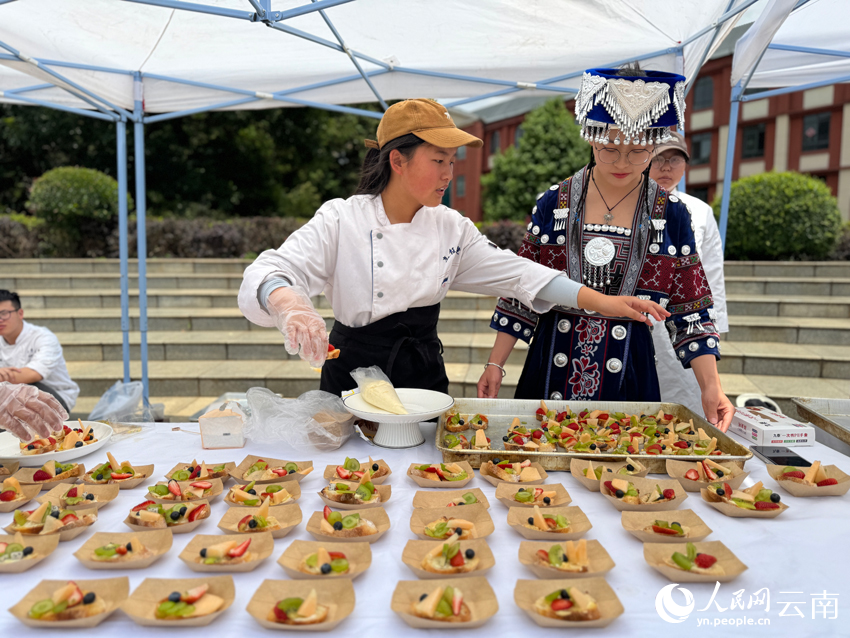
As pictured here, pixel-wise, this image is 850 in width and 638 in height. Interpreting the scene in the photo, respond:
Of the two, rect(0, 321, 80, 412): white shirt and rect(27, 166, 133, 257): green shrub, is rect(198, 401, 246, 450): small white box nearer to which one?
rect(0, 321, 80, 412): white shirt

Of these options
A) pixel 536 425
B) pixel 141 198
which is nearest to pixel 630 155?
pixel 536 425

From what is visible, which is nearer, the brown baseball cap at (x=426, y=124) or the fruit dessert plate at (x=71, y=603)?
the fruit dessert plate at (x=71, y=603)

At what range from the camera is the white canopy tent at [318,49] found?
2.73m

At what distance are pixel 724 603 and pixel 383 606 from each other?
0.55m

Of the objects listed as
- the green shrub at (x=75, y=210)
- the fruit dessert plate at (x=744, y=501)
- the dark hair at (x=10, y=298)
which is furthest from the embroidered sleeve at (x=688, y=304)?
the green shrub at (x=75, y=210)

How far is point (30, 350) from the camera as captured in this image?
373 cm

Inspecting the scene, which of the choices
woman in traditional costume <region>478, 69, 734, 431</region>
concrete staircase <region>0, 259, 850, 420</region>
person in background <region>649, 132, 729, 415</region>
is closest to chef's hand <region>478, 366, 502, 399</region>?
woman in traditional costume <region>478, 69, 734, 431</region>

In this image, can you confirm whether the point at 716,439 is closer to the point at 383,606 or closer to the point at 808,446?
the point at 808,446

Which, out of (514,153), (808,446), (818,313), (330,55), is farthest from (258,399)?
(514,153)

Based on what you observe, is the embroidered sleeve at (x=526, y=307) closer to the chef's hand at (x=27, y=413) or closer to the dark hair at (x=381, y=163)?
the dark hair at (x=381, y=163)

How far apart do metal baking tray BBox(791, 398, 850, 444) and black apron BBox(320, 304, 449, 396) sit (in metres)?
1.20

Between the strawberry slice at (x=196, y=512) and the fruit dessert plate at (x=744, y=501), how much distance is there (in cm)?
108

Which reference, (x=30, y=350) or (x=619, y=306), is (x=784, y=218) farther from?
(x=30, y=350)

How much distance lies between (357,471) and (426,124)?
1005mm
